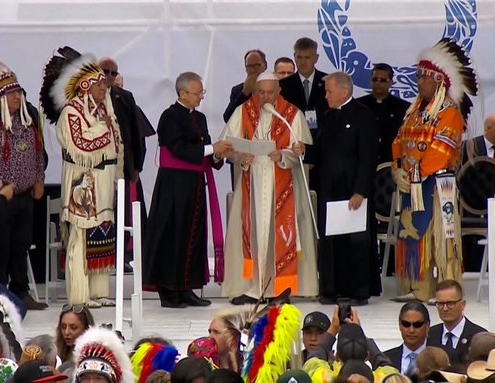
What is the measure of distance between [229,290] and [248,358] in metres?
4.17

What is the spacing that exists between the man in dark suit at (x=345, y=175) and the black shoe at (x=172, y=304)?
1.06 meters

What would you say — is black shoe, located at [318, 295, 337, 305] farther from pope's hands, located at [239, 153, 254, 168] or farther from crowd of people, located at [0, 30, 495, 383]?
pope's hands, located at [239, 153, 254, 168]

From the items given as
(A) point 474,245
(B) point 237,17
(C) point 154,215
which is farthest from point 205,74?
(A) point 474,245

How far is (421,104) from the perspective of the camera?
13.4 m

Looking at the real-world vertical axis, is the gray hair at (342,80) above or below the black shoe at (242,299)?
above

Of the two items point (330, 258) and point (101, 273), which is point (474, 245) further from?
point (101, 273)

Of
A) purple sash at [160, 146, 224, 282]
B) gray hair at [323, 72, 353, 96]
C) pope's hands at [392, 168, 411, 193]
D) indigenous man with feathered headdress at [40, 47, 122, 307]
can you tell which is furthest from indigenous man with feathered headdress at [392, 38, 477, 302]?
indigenous man with feathered headdress at [40, 47, 122, 307]

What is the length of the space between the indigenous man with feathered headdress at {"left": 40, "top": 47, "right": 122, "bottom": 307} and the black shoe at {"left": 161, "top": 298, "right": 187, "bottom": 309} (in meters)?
0.45

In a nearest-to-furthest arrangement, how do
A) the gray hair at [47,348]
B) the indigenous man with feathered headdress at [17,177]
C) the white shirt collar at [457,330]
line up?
the gray hair at [47,348] < the white shirt collar at [457,330] < the indigenous man with feathered headdress at [17,177]

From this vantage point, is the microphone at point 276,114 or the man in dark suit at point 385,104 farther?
the man in dark suit at point 385,104

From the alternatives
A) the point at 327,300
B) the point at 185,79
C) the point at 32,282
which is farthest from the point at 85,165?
the point at 327,300

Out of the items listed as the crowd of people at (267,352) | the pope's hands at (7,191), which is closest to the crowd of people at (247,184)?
the pope's hands at (7,191)

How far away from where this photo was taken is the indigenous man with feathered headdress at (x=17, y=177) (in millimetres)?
13203

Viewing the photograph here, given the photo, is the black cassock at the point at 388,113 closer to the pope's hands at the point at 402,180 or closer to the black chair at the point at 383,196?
the black chair at the point at 383,196
